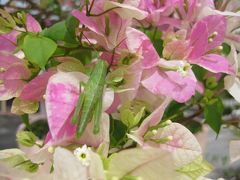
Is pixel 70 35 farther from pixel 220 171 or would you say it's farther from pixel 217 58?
pixel 220 171

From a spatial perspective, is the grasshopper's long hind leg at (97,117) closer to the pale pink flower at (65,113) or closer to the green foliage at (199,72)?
the pale pink flower at (65,113)

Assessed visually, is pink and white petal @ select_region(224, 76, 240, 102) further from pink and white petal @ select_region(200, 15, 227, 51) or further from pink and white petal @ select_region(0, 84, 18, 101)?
pink and white petal @ select_region(0, 84, 18, 101)

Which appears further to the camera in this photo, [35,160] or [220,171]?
[220,171]

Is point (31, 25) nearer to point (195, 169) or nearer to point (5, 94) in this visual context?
point (5, 94)

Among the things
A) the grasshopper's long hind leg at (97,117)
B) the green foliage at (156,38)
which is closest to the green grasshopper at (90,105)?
the grasshopper's long hind leg at (97,117)

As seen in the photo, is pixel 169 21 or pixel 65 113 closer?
pixel 65 113

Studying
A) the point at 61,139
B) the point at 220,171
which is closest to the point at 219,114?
the point at 61,139

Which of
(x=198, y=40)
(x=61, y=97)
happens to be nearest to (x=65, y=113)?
(x=61, y=97)
